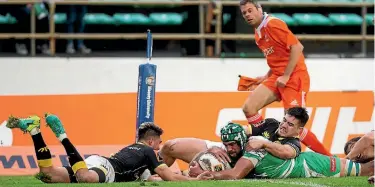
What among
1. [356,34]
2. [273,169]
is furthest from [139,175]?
[356,34]

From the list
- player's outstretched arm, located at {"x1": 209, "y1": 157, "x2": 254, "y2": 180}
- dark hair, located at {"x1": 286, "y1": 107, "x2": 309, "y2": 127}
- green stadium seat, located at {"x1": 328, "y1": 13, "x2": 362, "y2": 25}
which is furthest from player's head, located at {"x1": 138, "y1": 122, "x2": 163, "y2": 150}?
green stadium seat, located at {"x1": 328, "y1": 13, "x2": 362, "y2": 25}

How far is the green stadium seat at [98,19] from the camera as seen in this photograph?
1922 cm

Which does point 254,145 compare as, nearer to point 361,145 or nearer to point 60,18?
point 361,145

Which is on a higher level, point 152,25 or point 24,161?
point 152,25

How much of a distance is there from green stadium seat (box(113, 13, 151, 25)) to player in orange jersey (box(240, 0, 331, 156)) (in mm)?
4323

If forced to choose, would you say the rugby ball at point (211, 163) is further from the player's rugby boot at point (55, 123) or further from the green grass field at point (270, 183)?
the player's rugby boot at point (55, 123)

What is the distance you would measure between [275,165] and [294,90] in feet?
6.56

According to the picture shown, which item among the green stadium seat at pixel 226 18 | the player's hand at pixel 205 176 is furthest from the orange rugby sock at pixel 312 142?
the green stadium seat at pixel 226 18

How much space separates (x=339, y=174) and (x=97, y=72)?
15.9 feet

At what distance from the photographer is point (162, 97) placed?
17266mm

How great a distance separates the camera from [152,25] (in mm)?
19750

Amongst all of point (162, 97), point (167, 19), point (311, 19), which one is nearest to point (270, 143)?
point (162, 97)

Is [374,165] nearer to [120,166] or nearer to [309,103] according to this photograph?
[120,166]

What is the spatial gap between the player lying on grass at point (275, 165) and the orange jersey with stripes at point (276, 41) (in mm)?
1845
